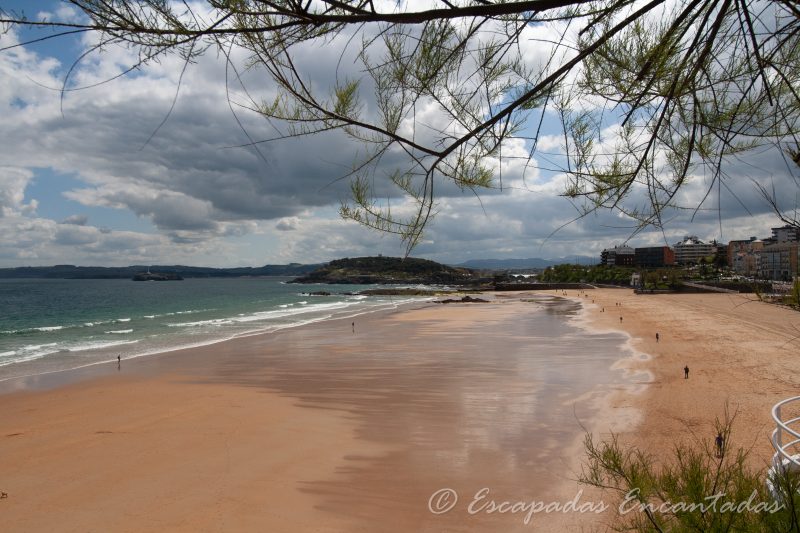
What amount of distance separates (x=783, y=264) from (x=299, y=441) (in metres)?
7.81

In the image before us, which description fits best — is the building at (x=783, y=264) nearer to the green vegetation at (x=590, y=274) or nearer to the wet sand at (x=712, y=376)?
the wet sand at (x=712, y=376)

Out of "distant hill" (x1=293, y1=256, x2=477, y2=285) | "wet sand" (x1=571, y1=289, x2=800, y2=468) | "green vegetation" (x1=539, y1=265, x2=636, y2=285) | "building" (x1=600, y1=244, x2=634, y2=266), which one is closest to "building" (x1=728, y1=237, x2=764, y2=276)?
"wet sand" (x1=571, y1=289, x2=800, y2=468)

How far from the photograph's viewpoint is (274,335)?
952 inches

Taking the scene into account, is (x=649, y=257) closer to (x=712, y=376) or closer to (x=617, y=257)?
(x=617, y=257)

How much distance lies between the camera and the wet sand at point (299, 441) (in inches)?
244

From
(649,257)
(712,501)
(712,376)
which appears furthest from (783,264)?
(649,257)

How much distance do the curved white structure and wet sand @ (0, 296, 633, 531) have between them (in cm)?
271

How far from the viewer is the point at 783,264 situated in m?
2.76

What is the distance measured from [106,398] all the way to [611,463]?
13398mm

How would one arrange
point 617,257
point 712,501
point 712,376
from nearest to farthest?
point 712,501, point 712,376, point 617,257

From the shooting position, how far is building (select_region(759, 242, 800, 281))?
2432mm

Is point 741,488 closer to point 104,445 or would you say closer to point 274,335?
point 104,445

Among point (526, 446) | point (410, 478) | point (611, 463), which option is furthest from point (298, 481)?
point (611, 463)

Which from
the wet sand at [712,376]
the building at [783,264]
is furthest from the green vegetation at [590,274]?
the building at [783,264]
